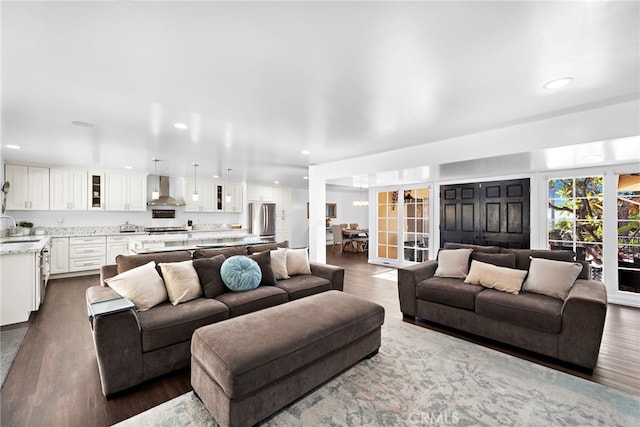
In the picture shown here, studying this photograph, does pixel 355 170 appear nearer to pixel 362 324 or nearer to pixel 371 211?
pixel 371 211

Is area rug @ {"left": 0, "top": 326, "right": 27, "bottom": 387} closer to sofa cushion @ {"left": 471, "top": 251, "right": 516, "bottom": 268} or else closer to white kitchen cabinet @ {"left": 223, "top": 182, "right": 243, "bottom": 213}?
sofa cushion @ {"left": 471, "top": 251, "right": 516, "bottom": 268}

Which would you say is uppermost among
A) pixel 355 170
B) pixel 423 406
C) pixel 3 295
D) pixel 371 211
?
pixel 355 170

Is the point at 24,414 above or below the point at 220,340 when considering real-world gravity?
below

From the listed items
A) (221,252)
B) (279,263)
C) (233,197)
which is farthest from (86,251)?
(279,263)

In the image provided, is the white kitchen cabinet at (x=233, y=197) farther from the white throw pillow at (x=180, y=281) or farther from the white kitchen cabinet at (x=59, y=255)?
the white throw pillow at (x=180, y=281)

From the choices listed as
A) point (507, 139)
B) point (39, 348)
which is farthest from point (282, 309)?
point (507, 139)

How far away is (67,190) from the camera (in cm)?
596

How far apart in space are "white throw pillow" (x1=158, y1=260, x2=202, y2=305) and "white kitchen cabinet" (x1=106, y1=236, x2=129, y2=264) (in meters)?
4.43

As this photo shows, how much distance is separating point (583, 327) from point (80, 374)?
4.13 meters

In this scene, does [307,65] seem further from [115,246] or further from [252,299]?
[115,246]

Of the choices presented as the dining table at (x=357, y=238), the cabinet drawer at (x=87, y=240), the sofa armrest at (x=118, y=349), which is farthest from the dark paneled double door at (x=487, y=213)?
the cabinet drawer at (x=87, y=240)

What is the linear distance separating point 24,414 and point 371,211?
22.1ft

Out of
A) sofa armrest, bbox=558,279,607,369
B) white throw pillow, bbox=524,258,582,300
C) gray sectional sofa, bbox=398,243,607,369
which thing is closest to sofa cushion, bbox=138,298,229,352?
gray sectional sofa, bbox=398,243,607,369

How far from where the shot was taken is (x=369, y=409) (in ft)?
6.13
